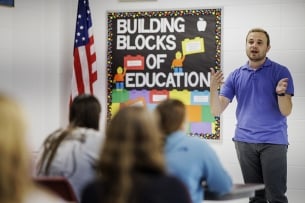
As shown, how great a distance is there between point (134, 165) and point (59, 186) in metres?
0.91

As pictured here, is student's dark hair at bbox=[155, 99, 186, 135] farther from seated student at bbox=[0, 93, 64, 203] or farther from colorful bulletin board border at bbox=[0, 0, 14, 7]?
colorful bulletin board border at bbox=[0, 0, 14, 7]

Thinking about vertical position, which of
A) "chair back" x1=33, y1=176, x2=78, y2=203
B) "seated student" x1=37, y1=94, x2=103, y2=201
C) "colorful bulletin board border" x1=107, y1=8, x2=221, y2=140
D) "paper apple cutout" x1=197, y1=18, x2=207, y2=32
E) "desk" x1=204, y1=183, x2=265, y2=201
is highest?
"paper apple cutout" x1=197, y1=18, x2=207, y2=32

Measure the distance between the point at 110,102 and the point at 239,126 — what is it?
158 centimetres

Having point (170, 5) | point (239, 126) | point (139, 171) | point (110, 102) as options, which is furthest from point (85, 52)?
point (139, 171)

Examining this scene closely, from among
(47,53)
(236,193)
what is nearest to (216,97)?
(236,193)

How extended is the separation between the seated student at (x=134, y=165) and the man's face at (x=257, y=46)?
258 centimetres

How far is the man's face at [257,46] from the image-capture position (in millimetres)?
4059

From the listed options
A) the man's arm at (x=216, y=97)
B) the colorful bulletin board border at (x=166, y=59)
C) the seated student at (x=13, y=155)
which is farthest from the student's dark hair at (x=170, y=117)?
the colorful bulletin board border at (x=166, y=59)

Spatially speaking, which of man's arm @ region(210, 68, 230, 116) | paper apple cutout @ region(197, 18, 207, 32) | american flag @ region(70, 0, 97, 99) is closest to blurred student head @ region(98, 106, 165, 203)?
man's arm @ region(210, 68, 230, 116)

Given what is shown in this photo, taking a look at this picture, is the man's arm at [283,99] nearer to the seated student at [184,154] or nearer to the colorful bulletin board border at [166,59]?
the colorful bulletin board border at [166,59]

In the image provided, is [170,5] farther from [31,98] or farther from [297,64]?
[31,98]

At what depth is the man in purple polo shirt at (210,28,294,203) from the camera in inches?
155

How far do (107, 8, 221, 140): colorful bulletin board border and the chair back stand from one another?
2.66 metres

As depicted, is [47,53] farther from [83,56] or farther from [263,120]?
[263,120]
